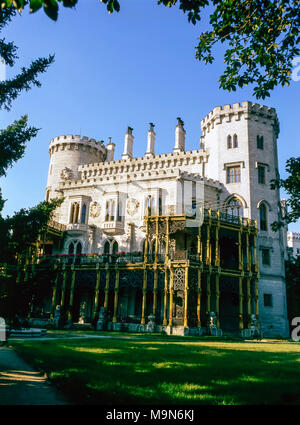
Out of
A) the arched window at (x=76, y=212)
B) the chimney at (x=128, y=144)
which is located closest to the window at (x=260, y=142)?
the chimney at (x=128, y=144)

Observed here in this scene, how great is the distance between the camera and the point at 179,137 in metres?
37.9

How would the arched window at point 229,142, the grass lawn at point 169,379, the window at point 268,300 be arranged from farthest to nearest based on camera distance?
the arched window at point 229,142 < the window at point 268,300 < the grass lawn at point 169,379

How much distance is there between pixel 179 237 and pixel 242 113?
566 inches

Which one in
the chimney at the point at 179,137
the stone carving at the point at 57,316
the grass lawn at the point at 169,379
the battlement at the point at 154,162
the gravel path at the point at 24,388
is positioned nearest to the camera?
the grass lawn at the point at 169,379

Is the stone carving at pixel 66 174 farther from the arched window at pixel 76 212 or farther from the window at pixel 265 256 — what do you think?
the window at pixel 265 256

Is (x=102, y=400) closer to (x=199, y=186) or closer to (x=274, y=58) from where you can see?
(x=274, y=58)

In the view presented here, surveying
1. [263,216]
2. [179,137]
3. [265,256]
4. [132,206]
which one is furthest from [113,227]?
[265,256]

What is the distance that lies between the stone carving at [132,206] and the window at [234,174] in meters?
9.02

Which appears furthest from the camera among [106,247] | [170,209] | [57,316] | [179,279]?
[106,247]

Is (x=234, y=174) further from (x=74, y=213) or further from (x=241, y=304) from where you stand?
(x=74, y=213)

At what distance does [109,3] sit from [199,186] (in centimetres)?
2673

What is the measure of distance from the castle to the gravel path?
16.6 metres

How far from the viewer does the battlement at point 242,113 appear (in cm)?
3494

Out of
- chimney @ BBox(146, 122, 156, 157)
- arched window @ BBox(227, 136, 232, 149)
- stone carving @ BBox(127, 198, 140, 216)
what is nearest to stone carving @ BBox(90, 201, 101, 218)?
stone carving @ BBox(127, 198, 140, 216)
